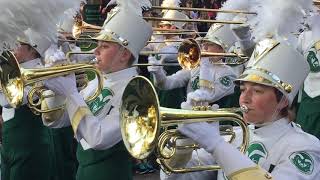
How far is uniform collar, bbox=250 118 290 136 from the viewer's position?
3053 mm

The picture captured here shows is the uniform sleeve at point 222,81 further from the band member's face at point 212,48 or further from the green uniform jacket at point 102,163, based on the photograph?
the green uniform jacket at point 102,163

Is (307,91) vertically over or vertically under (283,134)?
under

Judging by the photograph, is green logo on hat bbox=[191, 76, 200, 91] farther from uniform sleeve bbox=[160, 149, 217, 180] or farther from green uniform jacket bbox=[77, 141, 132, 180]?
uniform sleeve bbox=[160, 149, 217, 180]

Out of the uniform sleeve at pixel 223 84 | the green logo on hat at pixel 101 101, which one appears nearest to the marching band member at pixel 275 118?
the green logo on hat at pixel 101 101

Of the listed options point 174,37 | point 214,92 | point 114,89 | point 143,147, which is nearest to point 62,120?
point 114,89

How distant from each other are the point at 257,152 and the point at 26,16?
1341 mm

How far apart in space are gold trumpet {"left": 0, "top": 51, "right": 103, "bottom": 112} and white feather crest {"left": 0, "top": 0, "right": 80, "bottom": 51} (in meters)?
0.51

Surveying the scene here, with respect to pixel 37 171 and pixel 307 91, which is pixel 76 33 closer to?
pixel 37 171

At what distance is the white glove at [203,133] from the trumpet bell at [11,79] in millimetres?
1536

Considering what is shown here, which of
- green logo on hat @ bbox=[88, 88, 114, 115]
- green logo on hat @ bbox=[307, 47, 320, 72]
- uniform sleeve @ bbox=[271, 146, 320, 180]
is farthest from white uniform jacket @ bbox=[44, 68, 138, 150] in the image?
green logo on hat @ bbox=[307, 47, 320, 72]

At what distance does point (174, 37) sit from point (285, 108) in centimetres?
523

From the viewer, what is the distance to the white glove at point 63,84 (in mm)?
3770

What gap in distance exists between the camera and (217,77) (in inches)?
255

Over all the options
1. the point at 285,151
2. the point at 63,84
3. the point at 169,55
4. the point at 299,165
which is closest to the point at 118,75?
the point at 63,84
